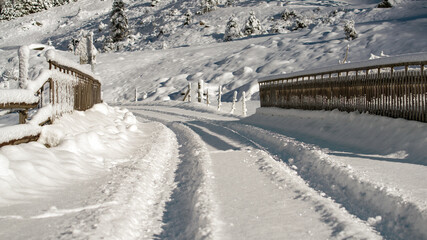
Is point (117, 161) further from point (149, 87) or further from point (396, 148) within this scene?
point (149, 87)

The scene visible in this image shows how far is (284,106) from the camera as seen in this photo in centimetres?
1756

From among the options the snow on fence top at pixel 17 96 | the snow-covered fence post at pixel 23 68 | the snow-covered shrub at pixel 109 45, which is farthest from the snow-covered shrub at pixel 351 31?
the snow-covered shrub at pixel 109 45

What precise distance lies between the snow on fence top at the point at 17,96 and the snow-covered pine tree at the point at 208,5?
2694 inches

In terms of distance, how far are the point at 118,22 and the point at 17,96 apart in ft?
221

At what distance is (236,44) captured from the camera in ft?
156

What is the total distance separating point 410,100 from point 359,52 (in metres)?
23.3

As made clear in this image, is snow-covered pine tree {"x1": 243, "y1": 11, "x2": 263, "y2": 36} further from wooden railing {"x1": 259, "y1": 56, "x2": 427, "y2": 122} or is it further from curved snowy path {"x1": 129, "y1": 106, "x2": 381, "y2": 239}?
curved snowy path {"x1": 129, "y1": 106, "x2": 381, "y2": 239}

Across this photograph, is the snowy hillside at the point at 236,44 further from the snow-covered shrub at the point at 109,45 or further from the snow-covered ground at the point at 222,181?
the snow-covered ground at the point at 222,181

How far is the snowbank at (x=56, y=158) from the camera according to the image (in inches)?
214

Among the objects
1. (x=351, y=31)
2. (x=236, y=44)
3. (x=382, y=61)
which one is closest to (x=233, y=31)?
(x=236, y=44)

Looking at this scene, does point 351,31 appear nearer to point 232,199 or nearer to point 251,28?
point 251,28

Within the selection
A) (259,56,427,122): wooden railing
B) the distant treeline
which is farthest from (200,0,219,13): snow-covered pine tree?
(259,56,427,122): wooden railing

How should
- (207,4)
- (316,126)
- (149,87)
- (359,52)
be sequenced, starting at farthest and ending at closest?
(207,4) → (149,87) → (359,52) → (316,126)

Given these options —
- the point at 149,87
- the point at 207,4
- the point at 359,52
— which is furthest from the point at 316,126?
the point at 207,4
